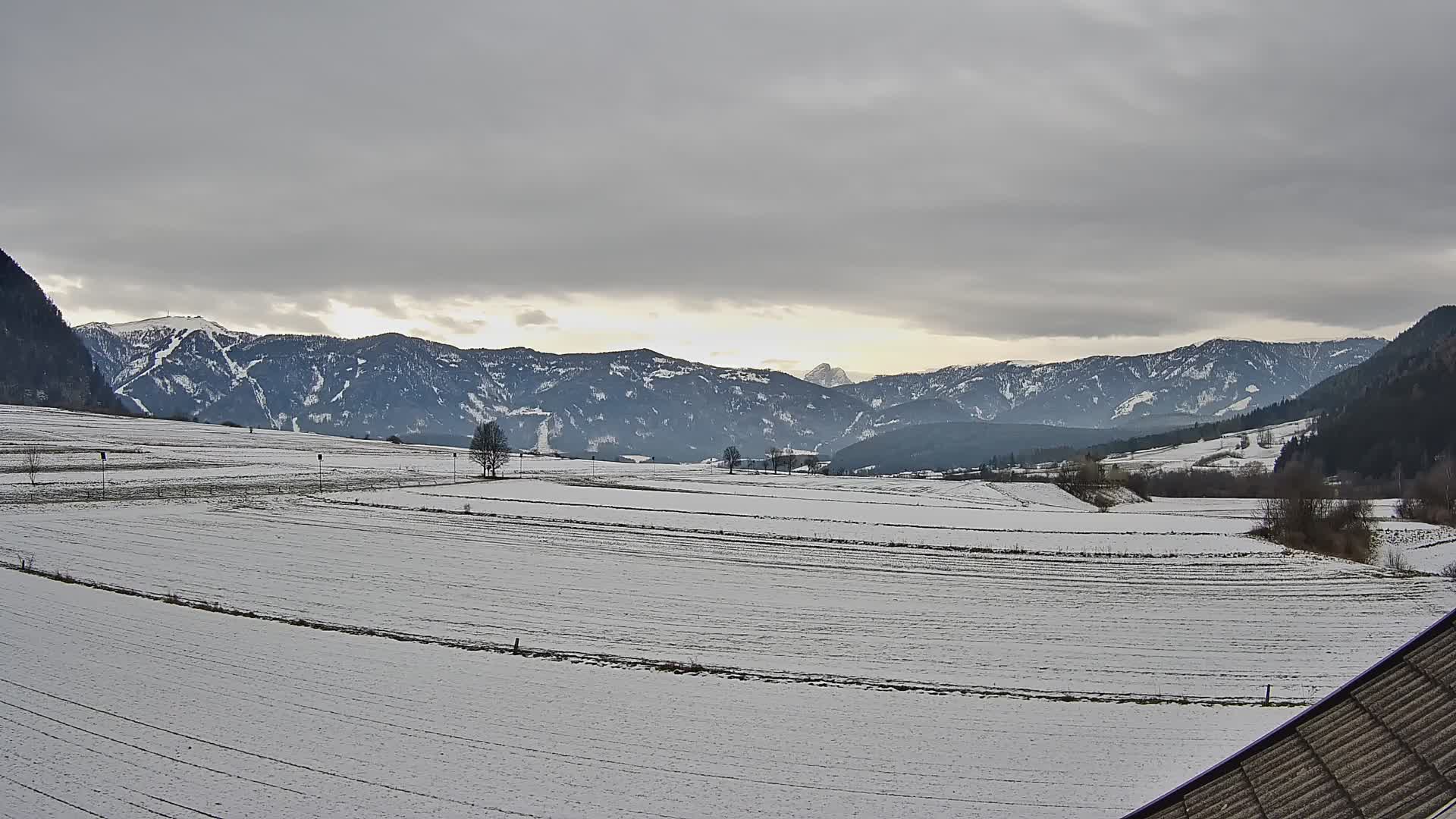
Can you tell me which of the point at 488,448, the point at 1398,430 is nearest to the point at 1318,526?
the point at 488,448

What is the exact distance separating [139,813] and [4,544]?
42.0 metres

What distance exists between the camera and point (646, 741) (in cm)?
2036

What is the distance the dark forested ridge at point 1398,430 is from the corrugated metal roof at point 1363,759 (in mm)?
173825

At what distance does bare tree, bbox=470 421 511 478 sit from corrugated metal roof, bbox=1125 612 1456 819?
10863cm

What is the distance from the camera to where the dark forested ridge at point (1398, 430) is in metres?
156

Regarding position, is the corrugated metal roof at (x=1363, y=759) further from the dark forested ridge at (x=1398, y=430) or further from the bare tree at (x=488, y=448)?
the dark forested ridge at (x=1398, y=430)

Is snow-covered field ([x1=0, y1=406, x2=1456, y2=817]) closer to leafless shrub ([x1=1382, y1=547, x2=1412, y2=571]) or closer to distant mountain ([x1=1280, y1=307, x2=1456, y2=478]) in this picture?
leafless shrub ([x1=1382, y1=547, x2=1412, y2=571])

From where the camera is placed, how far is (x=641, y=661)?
2814 cm

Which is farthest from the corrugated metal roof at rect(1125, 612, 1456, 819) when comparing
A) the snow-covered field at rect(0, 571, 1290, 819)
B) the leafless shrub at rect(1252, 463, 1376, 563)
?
the leafless shrub at rect(1252, 463, 1376, 563)

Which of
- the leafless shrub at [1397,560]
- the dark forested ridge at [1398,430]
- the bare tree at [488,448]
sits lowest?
the leafless shrub at [1397,560]

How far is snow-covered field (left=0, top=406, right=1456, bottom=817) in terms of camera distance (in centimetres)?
1789

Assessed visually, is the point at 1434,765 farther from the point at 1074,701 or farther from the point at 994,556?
the point at 994,556

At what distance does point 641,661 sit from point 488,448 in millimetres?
93880

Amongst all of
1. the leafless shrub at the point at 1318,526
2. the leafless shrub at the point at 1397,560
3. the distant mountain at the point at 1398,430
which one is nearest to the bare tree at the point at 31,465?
the leafless shrub at the point at 1397,560
